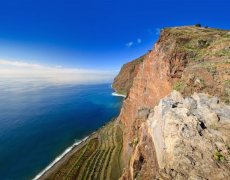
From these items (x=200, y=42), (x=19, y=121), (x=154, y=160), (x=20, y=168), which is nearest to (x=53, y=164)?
(x=20, y=168)

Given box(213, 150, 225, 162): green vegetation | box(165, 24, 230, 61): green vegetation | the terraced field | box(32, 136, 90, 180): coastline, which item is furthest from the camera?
box(32, 136, 90, 180): coastline

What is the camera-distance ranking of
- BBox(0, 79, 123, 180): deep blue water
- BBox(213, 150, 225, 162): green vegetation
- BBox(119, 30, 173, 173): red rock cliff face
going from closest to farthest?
1. BBox(213, 150, 225, 162): green vegetation
2. BBox(119, 30, 173, 173): red rock cliff face
3. BBox(0, 79, 123, 180): deep blue water

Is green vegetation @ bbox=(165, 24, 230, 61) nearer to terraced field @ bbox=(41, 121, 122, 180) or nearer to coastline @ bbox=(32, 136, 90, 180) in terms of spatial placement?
terraced field @ bbox=(41, 121, 122, 180)

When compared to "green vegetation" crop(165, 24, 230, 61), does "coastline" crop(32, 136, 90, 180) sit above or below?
below

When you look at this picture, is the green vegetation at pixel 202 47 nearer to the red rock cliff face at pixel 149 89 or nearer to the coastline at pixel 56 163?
the red rock cliff face at pixel 149 89

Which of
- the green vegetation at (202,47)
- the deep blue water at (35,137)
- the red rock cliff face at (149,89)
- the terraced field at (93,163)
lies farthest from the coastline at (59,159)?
the green vegetation at (202,47)

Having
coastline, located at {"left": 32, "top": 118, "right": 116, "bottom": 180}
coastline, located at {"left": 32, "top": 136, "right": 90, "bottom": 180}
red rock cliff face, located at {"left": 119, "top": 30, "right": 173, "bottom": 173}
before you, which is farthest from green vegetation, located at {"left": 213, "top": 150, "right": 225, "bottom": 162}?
coastline, located at {"left": 32, "top": 136, "right": 90, "bottom": 180}

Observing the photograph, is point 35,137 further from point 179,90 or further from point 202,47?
point 202,47

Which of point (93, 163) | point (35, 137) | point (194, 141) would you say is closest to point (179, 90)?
point (194, 141)
